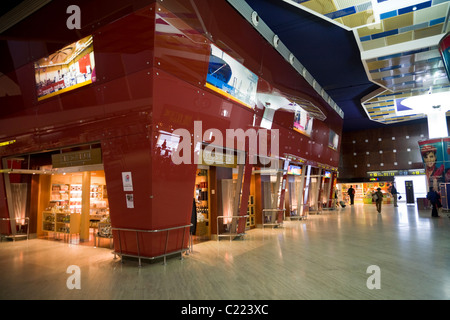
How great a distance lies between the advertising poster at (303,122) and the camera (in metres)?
11.9

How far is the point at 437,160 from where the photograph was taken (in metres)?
15.6

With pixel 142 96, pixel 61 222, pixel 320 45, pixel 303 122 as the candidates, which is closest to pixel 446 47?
pixel 320 45

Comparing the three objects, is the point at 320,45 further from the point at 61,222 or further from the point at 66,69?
the point at 61,222

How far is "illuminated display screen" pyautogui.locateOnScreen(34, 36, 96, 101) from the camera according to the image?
6066 millimetres

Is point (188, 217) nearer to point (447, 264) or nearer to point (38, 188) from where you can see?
point (447, 264)

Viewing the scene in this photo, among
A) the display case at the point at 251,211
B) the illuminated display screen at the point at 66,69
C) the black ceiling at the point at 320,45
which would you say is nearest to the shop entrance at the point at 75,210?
the illuminated display screen at the point at 66,69

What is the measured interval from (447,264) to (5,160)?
11761 millimetres

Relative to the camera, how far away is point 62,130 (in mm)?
7066

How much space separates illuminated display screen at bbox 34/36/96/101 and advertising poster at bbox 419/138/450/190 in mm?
17527

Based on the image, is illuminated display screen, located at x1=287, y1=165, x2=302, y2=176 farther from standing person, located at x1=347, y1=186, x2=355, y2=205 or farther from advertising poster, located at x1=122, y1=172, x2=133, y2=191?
standing person, located at x1=347, y1=186, x2=355, y2=205

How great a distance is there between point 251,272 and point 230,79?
4.68 meters

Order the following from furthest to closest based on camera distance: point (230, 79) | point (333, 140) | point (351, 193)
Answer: point (351, 193), point (333, 140), point (230, 79)
